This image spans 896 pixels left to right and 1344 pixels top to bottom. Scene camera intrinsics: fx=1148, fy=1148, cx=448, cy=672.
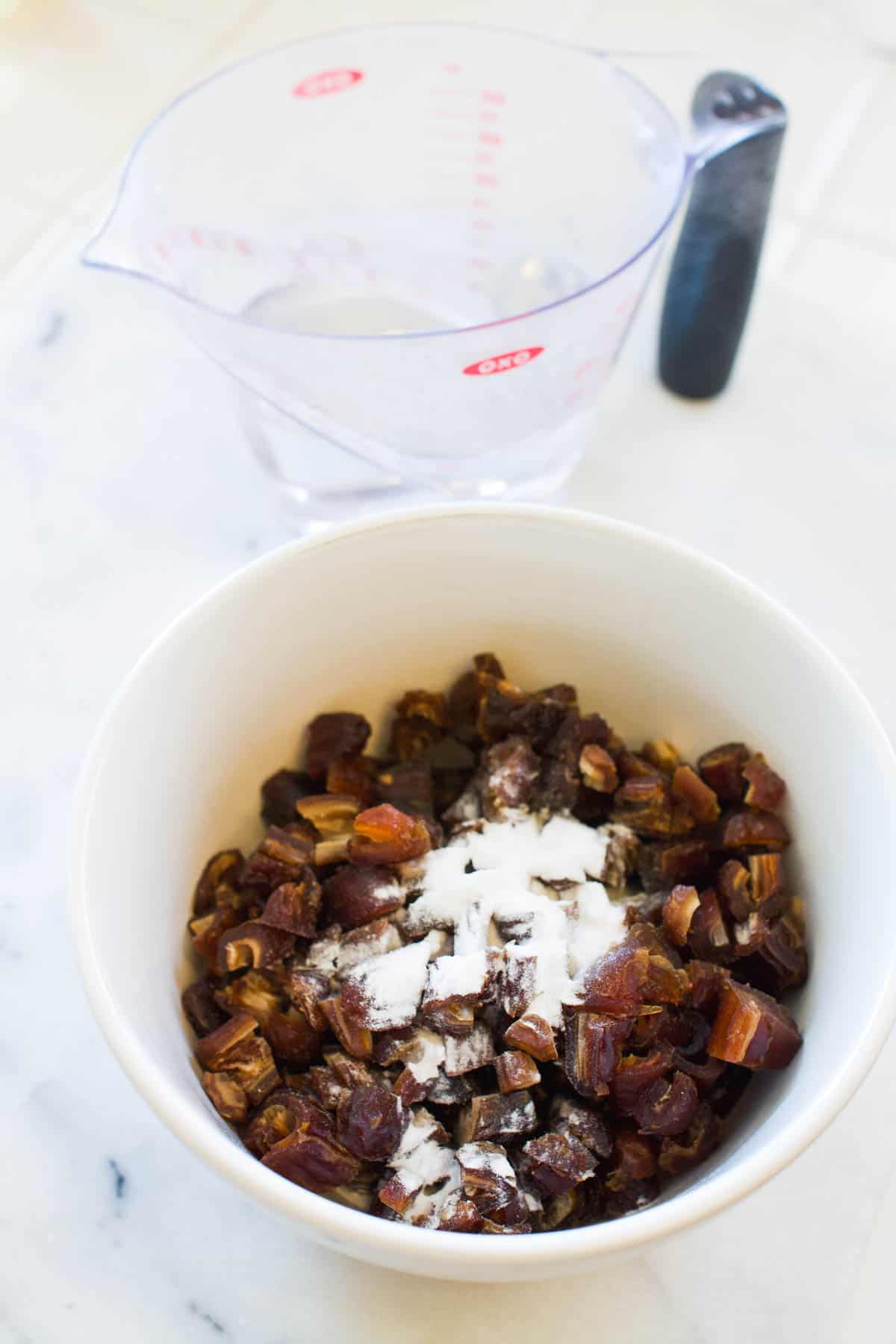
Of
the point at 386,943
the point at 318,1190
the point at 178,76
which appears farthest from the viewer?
the point at 178,76

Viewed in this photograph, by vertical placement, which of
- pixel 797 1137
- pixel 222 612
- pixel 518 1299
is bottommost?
pixel 518 1299

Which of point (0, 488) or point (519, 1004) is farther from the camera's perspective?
point (0, 488)

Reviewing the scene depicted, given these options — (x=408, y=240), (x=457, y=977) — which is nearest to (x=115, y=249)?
(x=408, y=240)

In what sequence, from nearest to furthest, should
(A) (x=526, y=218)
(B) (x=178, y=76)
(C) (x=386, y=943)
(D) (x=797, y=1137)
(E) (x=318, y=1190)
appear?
1. (D) (x=797, y=1137)
2. (E) (x=318, y=1190)
3. (C) (x=386, y=943)
4. (A) (x=526, y=218)
5. (B) (x=178, y=76)

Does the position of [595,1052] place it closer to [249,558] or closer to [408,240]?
[249,558]

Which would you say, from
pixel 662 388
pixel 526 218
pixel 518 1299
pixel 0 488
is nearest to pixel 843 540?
pixel 662 388

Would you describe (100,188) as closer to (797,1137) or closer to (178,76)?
(178,76)
